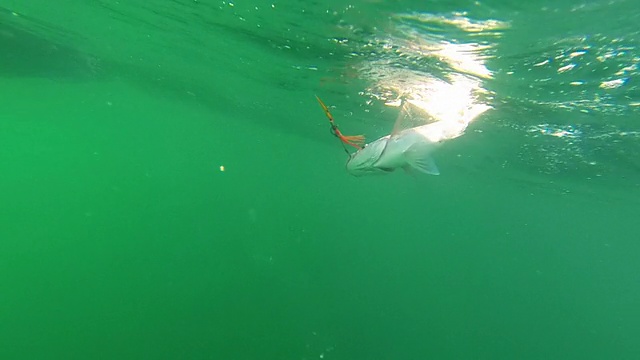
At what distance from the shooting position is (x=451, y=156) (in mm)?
→ 26047

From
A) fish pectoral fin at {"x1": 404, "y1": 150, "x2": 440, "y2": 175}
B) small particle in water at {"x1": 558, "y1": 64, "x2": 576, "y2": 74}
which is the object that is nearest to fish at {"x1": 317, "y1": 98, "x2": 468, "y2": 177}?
fish pectoral fin at {"x1": 404, "y1": 150, "x2": 440, "y2": 175}

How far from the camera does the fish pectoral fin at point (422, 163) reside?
8.84ft

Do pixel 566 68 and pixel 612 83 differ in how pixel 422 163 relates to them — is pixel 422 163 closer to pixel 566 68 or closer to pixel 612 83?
pixel 566 68

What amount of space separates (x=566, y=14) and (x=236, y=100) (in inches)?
769

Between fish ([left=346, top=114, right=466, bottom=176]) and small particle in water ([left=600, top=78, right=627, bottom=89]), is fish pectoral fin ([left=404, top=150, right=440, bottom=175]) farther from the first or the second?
small particle in water ([left=600, top=78, right=627, bottom=89])

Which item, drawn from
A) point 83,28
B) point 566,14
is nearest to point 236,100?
point 83,28

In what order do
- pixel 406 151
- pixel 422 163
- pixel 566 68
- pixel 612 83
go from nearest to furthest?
pixel 406 151 → pixel 422 163 → pixel 566 68 → pixel 612 83

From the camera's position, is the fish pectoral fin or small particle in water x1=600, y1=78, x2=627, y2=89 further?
small particle in water x1=600, y1=78, x2=627, y2=89

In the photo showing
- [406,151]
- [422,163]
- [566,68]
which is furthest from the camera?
[566,68]

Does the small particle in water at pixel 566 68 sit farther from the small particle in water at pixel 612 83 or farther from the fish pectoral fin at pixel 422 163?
the fish pectoral fin at pixel 422 163

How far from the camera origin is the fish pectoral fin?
8.84 feet

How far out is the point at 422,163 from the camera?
2746mm

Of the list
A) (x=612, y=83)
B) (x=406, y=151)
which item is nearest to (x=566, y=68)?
(x=612, y=83)

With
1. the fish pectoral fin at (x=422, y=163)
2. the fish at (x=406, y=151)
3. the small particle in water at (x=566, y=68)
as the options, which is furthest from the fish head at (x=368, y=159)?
the small particle in water at (x=566, y=68)
